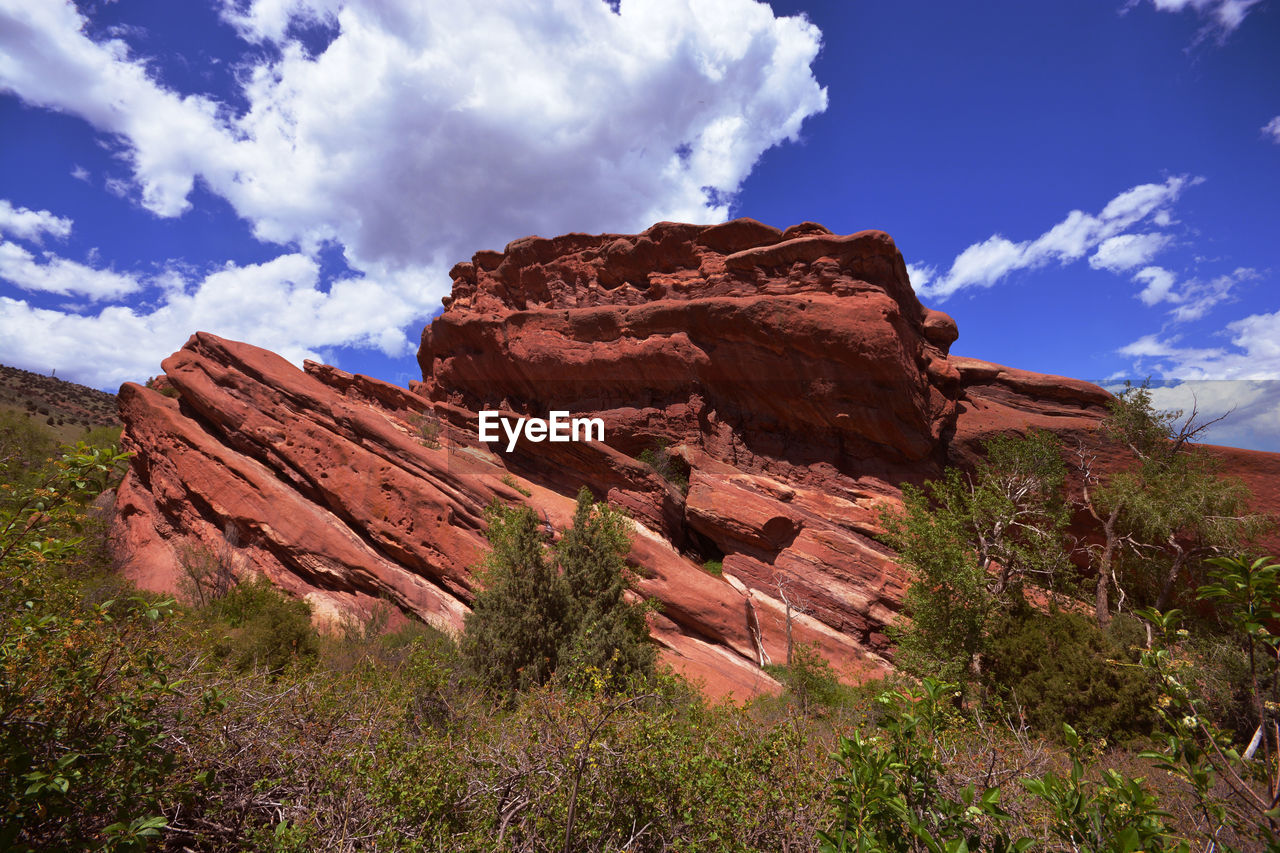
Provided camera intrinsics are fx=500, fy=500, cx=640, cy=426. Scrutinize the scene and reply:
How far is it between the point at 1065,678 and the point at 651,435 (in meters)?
17.3

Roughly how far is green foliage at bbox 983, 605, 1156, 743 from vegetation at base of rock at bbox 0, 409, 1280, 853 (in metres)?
5.98

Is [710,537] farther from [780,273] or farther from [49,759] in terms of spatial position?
[49,759]

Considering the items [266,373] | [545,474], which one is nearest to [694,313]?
[545,474]

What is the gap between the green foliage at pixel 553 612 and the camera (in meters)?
10.4

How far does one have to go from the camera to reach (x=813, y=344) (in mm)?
22859

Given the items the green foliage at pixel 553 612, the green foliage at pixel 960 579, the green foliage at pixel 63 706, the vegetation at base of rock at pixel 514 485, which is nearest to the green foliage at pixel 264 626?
the green foliage at pixel 553 612


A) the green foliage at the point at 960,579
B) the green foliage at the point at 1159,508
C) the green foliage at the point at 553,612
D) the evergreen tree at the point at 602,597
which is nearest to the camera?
the green foliage at the point at 553,612

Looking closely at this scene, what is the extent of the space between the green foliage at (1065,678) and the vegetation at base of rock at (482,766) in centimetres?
598

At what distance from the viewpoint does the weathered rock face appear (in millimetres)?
16859

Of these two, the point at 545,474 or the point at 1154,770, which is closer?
the point at 1154,770

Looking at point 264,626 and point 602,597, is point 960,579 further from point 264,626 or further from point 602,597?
point 264,626

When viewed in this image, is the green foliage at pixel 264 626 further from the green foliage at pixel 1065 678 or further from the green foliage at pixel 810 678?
the green foliage at pixel 1065 678

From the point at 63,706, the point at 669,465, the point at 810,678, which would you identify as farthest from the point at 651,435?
the point at 63,706

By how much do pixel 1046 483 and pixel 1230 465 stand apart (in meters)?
7.55
